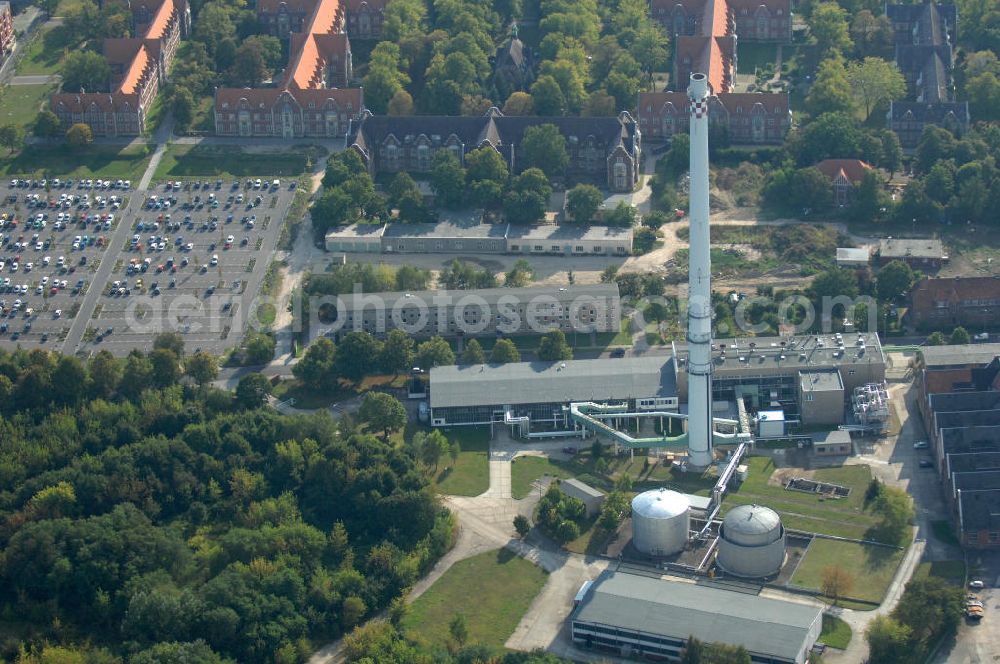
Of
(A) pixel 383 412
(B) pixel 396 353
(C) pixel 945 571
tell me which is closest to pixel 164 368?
(B) pixel 396 353

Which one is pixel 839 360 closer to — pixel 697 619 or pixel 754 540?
pixel 754 540

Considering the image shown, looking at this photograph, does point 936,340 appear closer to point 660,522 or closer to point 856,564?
point 856,564

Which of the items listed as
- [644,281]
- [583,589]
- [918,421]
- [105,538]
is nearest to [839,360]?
[918,421]

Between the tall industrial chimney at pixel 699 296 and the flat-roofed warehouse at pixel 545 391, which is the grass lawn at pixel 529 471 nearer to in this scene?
the flat-roofed warehouse at pixel 545 391

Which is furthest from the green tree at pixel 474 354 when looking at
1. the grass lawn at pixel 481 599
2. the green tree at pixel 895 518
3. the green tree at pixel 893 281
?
the green tree at pixel 895 518

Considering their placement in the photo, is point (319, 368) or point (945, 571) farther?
point (319, 368)
